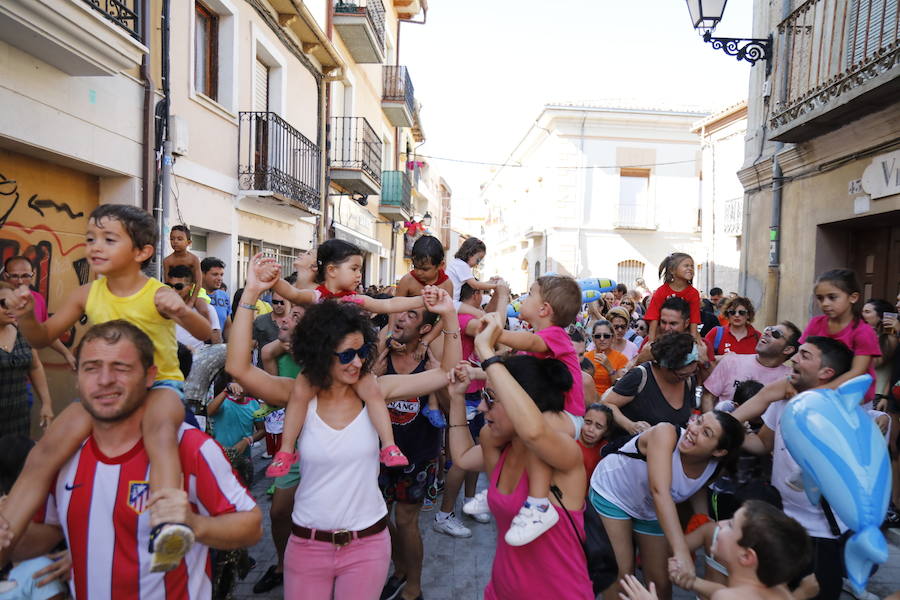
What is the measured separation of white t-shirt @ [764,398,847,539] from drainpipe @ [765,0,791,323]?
618 cm

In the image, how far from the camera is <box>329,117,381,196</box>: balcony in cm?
1596

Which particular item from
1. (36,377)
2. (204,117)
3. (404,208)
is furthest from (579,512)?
(404,208)

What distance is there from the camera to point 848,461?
2412 mm

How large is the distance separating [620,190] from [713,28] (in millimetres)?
21868

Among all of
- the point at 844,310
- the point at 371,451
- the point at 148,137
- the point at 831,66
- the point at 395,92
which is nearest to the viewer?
the point at 371,451

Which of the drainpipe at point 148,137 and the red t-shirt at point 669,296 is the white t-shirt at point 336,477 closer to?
the red t-shirt at point 669,296

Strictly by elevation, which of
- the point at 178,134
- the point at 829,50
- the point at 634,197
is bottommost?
the point at 178,134

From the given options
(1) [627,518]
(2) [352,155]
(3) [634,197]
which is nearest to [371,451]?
(1) [627,518]

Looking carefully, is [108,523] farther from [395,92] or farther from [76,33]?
[395,92]

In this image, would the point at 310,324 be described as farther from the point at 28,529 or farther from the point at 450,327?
the point at 28,529

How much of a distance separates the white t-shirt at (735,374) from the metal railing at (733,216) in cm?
1636

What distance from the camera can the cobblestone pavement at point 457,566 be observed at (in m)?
3.87

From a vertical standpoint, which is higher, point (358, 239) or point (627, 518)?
point (358, 239)

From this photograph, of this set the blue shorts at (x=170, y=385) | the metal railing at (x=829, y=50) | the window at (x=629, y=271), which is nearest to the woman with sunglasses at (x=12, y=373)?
the blue shorts at (x=170, y=385)
